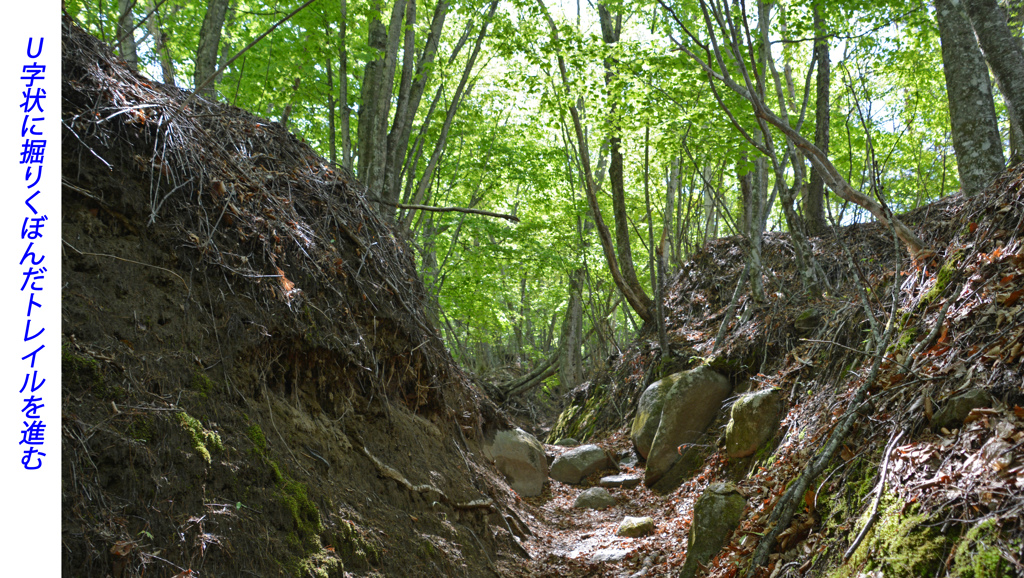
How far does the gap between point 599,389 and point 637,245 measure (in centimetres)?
917

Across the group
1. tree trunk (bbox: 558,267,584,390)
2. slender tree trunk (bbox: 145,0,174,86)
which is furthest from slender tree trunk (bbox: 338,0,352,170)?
tree trunk (bbox: 558,267,584,390)

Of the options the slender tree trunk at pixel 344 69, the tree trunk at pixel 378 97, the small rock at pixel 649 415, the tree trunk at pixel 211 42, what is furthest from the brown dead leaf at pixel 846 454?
the tree trunk at pixel 211 42

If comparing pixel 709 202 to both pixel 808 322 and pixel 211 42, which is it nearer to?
pixel 808 322

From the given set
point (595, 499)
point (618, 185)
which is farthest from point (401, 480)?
point (618, 185)

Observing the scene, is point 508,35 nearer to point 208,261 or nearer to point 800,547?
point 208,261

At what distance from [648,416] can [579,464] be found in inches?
54.0

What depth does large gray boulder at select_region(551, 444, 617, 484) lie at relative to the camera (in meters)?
8.81

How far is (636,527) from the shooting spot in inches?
242

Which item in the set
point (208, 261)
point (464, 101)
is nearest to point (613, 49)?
point (464, 101)

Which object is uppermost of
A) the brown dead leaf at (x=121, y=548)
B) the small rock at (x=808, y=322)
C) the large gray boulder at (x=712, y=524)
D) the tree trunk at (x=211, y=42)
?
the tree trunk at (x=211, y=42)

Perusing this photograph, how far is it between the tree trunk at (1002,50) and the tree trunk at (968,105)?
80 cm

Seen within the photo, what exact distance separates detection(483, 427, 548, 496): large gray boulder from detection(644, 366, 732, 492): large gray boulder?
4.99ft

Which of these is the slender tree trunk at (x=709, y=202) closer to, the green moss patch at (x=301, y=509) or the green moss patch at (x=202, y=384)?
the green moss patch at (x=301, y=509)

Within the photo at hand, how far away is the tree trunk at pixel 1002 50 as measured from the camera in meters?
5.16
